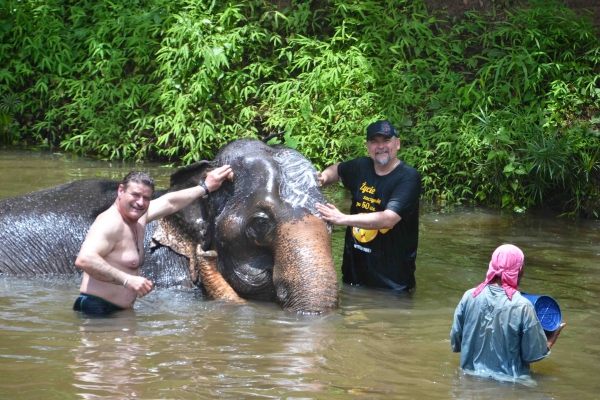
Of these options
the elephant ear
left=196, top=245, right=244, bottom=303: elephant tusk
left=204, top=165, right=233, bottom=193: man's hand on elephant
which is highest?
left=204, top=165, right=233, bottom=193: man's hand on elephant

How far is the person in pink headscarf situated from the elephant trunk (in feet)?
4.00

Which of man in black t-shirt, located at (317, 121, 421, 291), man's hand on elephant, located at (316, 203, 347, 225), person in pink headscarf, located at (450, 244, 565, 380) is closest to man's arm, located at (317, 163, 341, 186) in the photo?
man in black t-shirt, located at (317, 121, 421, 291)

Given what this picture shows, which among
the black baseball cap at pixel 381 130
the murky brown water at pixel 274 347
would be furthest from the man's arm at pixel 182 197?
the black baseball cap at pixel 381 130

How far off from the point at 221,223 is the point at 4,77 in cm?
803

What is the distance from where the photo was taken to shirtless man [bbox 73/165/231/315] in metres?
5.41

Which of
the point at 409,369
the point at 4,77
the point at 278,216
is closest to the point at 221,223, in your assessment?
the point at 278,216

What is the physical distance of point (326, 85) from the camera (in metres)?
11.7

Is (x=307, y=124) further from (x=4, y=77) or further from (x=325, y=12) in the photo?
(x=4, y=77)

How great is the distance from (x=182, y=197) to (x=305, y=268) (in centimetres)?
91

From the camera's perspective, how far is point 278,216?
6.19 meters

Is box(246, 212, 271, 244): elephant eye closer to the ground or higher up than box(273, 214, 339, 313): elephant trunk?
higher up

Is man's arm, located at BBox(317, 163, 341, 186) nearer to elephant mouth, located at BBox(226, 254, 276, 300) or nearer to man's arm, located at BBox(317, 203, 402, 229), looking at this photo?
man's arm, located at BBox(317, 203, 402, 229)

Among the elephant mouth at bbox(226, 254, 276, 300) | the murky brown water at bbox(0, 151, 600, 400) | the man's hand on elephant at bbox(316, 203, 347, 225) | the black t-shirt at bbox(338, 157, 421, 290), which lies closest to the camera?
the murky brown water at bbox(0, 151, 600, 400)

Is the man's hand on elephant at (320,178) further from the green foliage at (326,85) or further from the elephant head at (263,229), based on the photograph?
the green foliage at (326,85)
